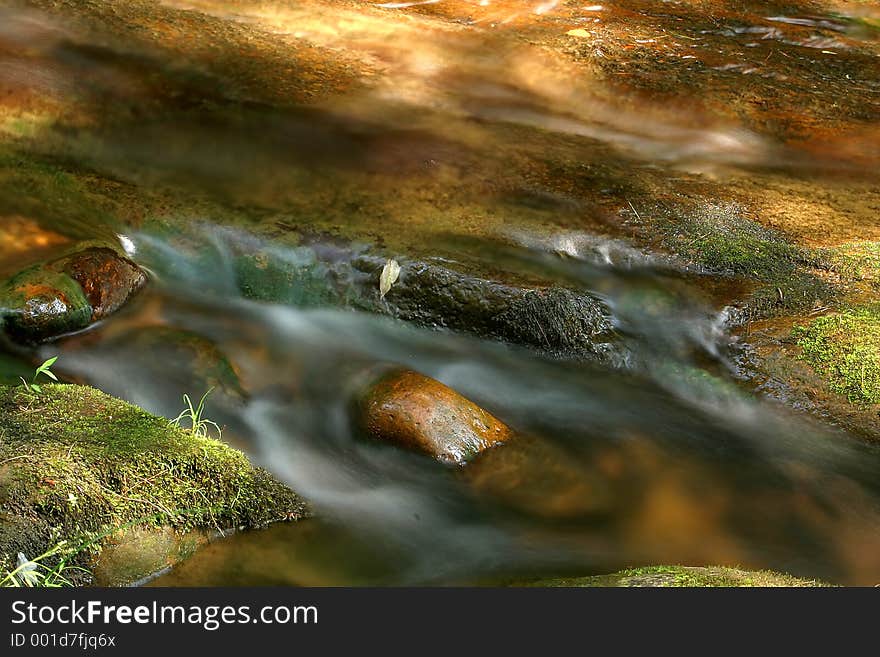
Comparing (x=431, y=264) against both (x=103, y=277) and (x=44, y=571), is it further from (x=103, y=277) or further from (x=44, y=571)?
(x=44, y=571)

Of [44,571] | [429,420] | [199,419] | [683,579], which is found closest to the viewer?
[44,571]

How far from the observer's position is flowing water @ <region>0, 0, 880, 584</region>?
4188 mm

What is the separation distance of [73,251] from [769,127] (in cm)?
543

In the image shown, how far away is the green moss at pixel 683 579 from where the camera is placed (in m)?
3.37

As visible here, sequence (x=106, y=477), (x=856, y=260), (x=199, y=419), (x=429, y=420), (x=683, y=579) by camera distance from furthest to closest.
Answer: (x=856, y=260) < (x=199, y=419) < (x=429, y=420) < (x=106, y=477) < (x=683, y=579)

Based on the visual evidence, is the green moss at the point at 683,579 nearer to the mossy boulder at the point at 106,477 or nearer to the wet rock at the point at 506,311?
the mossy boulder at the point at 106,477

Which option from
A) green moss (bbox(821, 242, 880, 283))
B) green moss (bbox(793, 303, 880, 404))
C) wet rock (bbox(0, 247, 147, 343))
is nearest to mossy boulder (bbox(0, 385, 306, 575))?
wet rock (bbox(0, 247, 147, 343))

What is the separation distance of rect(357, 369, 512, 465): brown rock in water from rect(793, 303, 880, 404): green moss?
1.77 m

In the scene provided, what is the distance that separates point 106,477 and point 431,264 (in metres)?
2.51

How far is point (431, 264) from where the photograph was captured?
5.52m

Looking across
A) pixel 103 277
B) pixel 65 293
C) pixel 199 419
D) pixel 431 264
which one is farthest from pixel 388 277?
pixel 65 293

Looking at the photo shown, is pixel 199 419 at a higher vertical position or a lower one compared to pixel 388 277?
lower

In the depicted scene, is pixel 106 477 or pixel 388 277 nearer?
pixel 106 477

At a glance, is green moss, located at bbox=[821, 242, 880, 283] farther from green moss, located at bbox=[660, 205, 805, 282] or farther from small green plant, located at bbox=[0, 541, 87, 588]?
small green plant, located at bbox=[0, 541, 87, 588]
